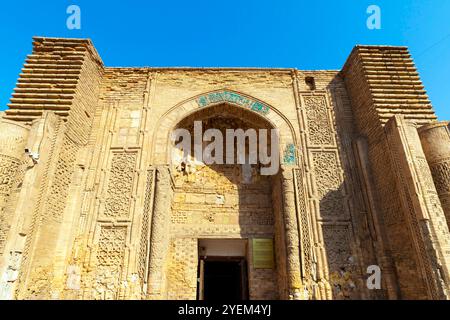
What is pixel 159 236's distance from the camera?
611cm

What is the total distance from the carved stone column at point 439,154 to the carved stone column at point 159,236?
212 inches


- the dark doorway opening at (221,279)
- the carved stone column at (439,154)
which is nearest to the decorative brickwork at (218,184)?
the carved stone column at (439,154)

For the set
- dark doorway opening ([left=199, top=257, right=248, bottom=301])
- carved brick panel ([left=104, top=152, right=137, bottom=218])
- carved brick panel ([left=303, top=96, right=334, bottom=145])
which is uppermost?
carved brick panel ([left=303, top=96, right=334, bottom=145])

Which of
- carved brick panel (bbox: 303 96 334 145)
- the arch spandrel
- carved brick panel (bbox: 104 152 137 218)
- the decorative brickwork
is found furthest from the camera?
carved brick panel (bbox: 303 96 334 145)

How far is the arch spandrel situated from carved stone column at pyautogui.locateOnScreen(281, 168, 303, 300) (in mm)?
554

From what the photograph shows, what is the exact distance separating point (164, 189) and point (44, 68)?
413 cm

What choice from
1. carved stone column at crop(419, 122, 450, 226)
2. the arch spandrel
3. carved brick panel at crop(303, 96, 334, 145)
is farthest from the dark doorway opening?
carved stone column at crop(419, 122, 450, 226)

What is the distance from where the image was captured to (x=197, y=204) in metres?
7.56

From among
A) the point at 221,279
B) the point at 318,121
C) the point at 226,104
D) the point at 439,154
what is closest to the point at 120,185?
the point at 226,104

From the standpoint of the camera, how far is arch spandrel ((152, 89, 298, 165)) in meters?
7.09

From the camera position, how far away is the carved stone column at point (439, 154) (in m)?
5.41

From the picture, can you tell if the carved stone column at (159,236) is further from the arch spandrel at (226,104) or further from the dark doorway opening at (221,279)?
the dark doorway opening at (221,279)

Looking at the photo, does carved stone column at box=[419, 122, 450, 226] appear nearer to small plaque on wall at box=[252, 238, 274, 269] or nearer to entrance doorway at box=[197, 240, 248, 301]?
small plaque on wall at box=[252, 238, 274, 269]
